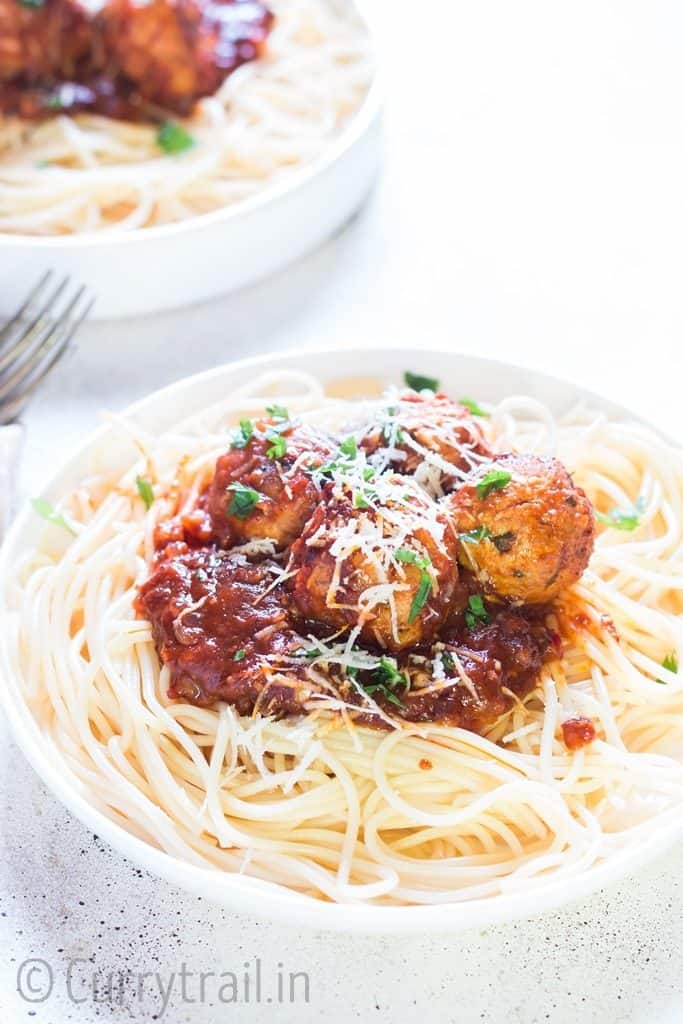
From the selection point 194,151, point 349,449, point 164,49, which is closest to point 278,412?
point 349,449

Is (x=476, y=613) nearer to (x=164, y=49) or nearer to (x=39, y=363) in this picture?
(x=39, y=363)

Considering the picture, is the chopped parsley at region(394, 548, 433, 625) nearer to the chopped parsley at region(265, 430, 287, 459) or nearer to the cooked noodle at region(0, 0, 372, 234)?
the chopped parsley at region(265, 430, 287, 459)

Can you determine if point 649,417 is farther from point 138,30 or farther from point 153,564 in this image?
point 138,30

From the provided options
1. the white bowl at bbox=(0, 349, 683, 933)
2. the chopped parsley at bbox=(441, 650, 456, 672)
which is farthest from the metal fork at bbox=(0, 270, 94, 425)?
the chopped parsley at bbox=(441, 650, 456, 672)

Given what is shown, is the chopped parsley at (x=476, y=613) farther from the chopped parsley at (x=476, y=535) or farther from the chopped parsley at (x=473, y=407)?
the chopped parsley at (x=473, y=407)

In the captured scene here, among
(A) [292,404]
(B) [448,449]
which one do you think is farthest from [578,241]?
(B) [448,449]
